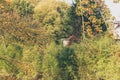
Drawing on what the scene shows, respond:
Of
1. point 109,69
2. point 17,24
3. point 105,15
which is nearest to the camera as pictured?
point 105,15

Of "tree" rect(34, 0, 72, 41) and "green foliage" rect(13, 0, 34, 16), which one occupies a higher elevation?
"green foliage" rect(13, 0, 34, 16)

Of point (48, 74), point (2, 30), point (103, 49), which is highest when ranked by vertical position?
point (2, 30)

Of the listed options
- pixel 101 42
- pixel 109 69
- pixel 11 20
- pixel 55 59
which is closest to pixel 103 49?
pixel 101 42

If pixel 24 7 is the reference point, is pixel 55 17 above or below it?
below

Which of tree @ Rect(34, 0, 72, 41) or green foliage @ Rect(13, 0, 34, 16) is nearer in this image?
tree @ Rect(34, 0, 72, 41)

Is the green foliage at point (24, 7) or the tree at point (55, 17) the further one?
the green foliage at point (24, 7)

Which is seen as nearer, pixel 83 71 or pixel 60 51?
pixel 83 71

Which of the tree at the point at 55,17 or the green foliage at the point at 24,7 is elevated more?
the green foliage at the point at 24,7

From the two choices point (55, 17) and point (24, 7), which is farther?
point (24, 7)

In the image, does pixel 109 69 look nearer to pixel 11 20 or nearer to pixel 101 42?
pixel 101 42

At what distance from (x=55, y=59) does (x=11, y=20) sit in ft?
57.4

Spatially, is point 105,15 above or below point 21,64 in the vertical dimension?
above

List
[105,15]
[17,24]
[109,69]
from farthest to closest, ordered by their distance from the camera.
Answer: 1. [109,69]
2. [17,24]
3. [105,15]

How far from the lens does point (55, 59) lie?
88.3 ft
